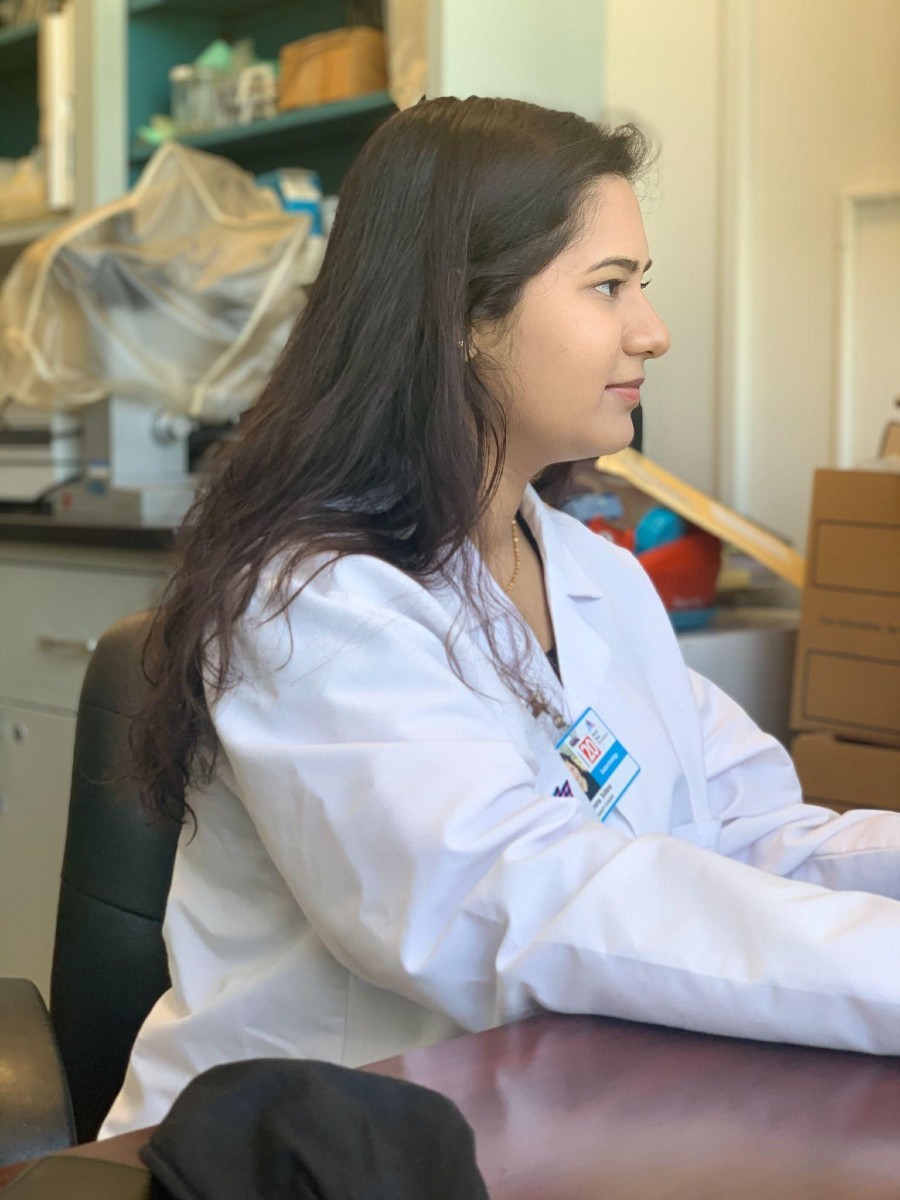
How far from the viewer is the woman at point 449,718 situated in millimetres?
693

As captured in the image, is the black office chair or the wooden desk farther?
the black office chair

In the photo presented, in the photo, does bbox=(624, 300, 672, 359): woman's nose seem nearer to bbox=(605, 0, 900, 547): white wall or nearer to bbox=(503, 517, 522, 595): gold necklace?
bbox=(503, 517, 522, 595): gold necklace

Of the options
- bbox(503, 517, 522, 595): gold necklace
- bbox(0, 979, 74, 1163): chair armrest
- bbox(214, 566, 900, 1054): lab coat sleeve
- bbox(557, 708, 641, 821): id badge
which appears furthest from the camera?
bbox(503, 517, 522, 595): gold necklace

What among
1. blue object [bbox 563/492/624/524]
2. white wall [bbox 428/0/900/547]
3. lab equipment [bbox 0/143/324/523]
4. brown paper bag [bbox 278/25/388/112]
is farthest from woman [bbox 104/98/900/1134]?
brown paper bag [bbox 278/25/388/112]

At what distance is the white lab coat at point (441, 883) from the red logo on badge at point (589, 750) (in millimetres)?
31

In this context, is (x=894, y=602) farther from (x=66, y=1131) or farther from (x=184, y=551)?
(x=66, y=1131)

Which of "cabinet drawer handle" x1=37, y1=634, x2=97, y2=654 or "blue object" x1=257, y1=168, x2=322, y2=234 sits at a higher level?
"blue object" x1=257, y1=168, x2=322, y2=234

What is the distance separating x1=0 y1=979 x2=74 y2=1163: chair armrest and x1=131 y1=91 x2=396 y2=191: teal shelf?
1835mm

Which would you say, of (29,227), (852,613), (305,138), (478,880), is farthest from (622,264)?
(29,227)

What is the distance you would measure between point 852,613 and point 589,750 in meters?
0.83

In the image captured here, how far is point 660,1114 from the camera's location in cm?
55

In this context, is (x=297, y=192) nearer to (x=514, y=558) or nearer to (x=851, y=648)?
(x=851, y=648)

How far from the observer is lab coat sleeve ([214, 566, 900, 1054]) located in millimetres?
655

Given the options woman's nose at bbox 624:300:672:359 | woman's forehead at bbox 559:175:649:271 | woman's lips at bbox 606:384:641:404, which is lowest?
woman's lips at bbox 606:384:641:404
